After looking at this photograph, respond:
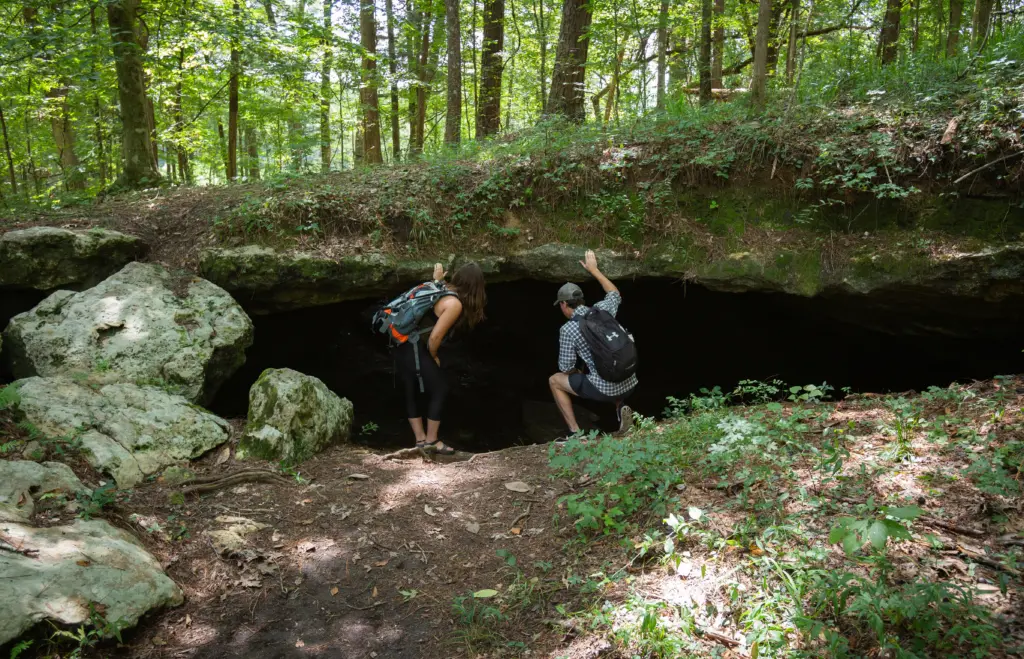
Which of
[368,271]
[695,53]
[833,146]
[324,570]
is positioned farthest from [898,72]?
[324,570]

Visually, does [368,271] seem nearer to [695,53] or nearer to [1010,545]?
[1010,545]

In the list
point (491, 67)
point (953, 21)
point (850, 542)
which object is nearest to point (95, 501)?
point (850, 542)

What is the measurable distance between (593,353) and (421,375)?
181 centimetres

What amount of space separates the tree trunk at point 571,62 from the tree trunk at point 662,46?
1254mm

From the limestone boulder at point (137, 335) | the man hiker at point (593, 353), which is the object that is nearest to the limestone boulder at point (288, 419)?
Result: the limestone boulder at point (137, 335)

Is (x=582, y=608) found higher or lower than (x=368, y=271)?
lower

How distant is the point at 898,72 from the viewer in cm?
711

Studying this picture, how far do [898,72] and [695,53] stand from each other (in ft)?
19.5

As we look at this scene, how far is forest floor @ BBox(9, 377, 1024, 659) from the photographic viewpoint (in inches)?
92.0

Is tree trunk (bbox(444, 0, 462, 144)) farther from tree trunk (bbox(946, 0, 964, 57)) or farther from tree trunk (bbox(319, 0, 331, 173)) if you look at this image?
tree trunk (bbox(946, 0, 964, 57))

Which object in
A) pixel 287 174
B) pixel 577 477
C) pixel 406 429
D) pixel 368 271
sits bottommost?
pixel 406 429

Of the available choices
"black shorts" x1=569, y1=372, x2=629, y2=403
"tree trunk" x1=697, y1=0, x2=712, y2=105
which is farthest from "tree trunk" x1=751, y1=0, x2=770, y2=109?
"black shorts" x1=569, y1=372, x2=629, y2=403

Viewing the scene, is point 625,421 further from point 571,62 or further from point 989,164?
point 571,62

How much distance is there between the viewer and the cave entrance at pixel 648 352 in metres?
7.34
